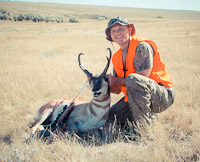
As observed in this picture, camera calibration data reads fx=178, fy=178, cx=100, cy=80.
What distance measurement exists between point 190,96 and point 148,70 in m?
2.18

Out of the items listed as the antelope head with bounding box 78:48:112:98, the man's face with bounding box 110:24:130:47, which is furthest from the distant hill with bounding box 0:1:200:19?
the antelope head with bounding box 78:48:112:98

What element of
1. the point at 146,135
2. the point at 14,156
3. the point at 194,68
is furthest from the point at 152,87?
the point at 194,68

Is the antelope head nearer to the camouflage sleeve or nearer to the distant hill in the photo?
the camouflage sleeve

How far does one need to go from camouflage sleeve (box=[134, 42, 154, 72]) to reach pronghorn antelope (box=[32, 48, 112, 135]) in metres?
0.53

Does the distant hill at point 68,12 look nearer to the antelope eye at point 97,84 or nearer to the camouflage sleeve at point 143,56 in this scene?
the antelope eye at point 97,84

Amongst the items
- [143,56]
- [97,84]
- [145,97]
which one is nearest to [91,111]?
[97,84]

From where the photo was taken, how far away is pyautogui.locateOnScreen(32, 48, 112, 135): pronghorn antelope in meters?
3.46

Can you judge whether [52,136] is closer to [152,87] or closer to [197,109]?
[152,87]

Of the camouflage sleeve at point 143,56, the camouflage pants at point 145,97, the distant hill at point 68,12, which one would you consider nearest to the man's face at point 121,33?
the camouflage sleeve at point 143,56

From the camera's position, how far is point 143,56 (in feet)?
10.7

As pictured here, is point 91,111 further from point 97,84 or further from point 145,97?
point 145,97

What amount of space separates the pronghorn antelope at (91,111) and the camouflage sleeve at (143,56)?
53 centimetres

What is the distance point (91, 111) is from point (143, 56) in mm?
1550

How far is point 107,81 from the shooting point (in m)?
A: 3.55
